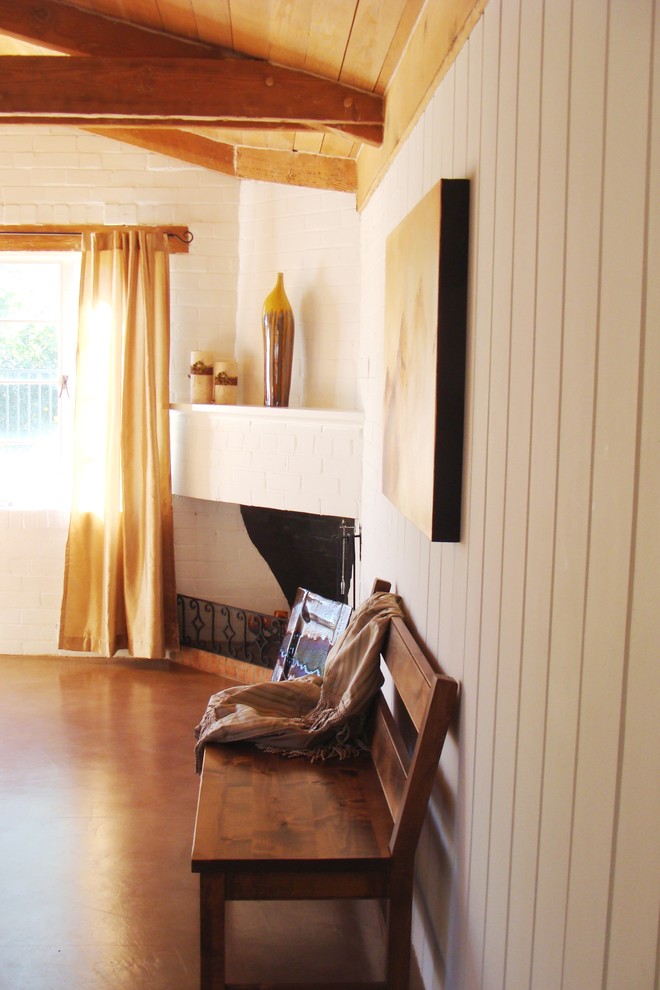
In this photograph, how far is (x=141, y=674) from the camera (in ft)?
16.7

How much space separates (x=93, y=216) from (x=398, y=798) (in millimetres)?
3992

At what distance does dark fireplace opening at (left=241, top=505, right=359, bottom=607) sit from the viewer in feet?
15.0

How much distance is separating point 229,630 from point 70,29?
10.2ft

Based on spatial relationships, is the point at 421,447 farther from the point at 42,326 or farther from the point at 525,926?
the point at 42,326

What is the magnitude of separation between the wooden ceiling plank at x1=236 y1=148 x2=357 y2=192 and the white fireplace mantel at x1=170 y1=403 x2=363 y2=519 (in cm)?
106

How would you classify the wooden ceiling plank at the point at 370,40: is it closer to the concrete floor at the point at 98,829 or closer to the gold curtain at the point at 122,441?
the gold curtain at the point at 122,441

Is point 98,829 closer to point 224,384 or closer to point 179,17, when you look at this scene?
point 224,384

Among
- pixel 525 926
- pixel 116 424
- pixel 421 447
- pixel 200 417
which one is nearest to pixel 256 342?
pixel 200 417

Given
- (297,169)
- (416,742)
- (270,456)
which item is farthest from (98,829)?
(297,169)

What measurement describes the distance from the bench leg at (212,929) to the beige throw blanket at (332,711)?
0.62m

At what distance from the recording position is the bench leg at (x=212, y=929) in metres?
1.99

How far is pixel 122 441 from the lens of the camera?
4.98 m

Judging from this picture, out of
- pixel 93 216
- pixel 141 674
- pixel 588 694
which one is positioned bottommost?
pixel 141 674

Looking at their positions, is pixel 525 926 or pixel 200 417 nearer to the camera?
pixel 525 926
